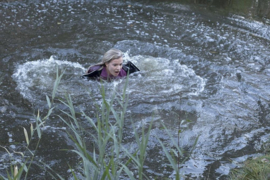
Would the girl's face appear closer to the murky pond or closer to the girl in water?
the girl in water

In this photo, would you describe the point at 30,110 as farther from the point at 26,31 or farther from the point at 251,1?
the point at 251,1

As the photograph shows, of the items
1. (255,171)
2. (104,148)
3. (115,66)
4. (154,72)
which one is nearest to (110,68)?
(115,66)

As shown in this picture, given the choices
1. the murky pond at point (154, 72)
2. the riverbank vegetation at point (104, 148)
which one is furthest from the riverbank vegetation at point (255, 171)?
A: the riverbank vegetation at point (104, 148)

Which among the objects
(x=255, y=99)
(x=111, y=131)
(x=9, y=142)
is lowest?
(x=9, y=142)

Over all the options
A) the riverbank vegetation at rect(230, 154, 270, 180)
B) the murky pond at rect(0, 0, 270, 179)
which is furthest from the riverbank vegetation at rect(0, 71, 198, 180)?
the riverbank vegetation at rect(230, 154, 270, 180)

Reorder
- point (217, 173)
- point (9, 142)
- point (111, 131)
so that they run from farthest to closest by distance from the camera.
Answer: point (9, 142) < point (217, 173) < point (111, 131)

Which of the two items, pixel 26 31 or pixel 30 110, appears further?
pixel 26 31

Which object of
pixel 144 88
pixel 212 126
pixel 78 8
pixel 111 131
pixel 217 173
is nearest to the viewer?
pixel 111 131

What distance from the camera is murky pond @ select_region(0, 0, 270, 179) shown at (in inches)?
178

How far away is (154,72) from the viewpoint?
6.74 meters

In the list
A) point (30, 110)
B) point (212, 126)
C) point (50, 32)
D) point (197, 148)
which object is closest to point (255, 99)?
point (212, 126)

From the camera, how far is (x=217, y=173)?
13.1 ft

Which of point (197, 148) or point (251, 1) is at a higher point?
point (251, 1)

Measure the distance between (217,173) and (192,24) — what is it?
5600 millimetres
